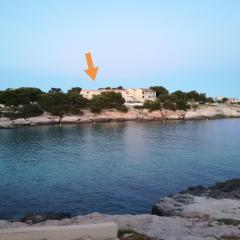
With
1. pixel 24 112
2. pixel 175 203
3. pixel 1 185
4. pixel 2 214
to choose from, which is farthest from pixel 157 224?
pixel 24 112

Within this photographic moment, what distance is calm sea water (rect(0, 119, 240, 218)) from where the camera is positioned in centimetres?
2584

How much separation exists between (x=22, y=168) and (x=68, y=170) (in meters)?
5.02

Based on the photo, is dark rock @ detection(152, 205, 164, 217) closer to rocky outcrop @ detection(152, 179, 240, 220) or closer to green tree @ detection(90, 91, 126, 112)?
rocky outcrop @ detection(152, 179, 240, 220)

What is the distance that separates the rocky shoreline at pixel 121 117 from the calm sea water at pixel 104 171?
33.3 m

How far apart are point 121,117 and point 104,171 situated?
73.7 meters

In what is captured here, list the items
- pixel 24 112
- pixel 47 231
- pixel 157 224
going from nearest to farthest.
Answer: pixel 47 231, pixel 157 224, pixel 24 112

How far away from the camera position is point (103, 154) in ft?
157

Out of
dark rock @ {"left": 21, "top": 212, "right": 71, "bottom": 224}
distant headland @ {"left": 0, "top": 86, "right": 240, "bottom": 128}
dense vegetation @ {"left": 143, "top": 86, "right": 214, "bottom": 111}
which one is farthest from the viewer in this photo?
dense vegetation @ {"left": 143, "top": 86, "right": 214, "bottom": 111}

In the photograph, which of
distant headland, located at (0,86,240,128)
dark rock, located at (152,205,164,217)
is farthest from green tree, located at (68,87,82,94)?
dark rock, located at (152,205,164,217)

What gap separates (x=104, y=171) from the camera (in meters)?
36.5

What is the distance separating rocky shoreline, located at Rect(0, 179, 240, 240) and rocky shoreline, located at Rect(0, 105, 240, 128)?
237 ft

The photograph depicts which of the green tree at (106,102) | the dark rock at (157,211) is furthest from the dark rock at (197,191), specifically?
the green tree at (106,102)

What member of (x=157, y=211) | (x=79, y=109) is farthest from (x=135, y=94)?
(x=157, y=211)

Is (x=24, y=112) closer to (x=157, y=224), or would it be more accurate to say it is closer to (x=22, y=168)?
(x=22, y=168)
